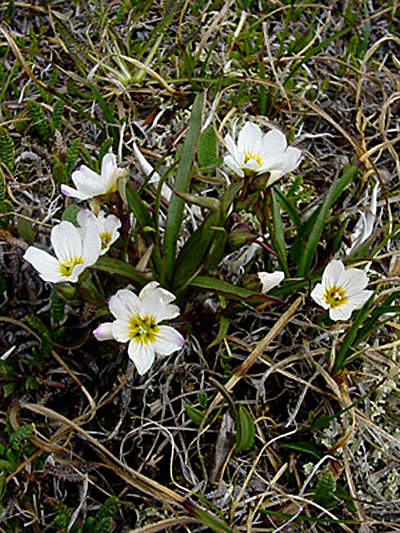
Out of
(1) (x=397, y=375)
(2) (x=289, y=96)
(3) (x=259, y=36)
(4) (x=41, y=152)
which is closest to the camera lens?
(1) (x=397, y=375)

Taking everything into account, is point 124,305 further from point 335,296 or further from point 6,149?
point 6,149

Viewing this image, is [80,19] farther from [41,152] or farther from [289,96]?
[289,96]

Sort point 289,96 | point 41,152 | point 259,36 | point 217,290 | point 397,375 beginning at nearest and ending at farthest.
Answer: point 217,290 → point 397,375 → point 41,152 → point 289,96 → point 259,36

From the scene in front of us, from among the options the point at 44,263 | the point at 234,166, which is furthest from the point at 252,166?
the point at 44,263

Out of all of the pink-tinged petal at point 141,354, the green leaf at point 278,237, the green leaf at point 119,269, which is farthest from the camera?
the green leaf at point 278,237

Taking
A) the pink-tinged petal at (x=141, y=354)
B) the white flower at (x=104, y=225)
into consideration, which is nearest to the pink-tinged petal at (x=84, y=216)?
the white flower at (x=104, y=225)

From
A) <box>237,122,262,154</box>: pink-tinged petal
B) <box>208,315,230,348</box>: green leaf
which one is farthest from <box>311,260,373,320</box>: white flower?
<box>237,122,262,154</box>: pink-tinged petal

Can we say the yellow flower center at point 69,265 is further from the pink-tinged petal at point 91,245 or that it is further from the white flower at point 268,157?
the white flower at point 268,157

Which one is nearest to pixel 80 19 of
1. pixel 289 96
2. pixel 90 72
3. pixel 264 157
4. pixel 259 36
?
pixel 90 72
